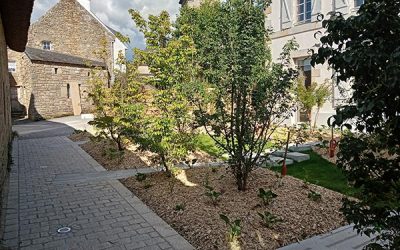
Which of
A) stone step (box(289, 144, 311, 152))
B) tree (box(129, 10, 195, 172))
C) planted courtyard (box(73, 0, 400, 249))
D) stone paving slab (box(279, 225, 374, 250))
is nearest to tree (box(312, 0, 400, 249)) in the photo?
planted courtyard (box(73, 0, 400, 249))

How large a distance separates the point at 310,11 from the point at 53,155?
40.9 feet

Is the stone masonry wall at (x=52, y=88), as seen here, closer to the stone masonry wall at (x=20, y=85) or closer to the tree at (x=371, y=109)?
the stone masonry wall at (x=20, y=85)

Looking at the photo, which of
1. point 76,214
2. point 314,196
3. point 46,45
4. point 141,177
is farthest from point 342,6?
point 46,45

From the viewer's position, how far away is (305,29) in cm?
1351

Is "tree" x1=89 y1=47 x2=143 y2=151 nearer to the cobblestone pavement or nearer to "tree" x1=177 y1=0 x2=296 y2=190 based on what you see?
the cobblestone pavement

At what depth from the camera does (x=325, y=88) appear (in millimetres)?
12141

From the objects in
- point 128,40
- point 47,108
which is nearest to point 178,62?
point 128,40

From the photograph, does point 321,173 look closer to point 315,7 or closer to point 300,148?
point 300,148

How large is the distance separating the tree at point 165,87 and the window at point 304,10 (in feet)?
32.1

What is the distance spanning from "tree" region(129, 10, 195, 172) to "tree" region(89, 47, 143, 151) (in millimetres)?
783

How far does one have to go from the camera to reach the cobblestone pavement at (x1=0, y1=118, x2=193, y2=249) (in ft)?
12.4

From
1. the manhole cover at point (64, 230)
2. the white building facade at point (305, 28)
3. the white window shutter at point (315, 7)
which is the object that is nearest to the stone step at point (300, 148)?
the white building facade at point (305, 28)

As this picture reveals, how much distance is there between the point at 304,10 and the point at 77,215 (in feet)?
44.1

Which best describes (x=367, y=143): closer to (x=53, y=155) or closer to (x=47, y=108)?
(x=53, y=155)
